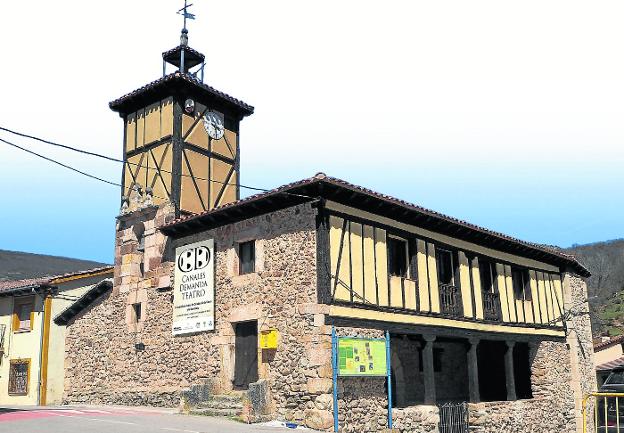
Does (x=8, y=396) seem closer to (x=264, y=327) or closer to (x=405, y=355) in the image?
(x=264, y=327)

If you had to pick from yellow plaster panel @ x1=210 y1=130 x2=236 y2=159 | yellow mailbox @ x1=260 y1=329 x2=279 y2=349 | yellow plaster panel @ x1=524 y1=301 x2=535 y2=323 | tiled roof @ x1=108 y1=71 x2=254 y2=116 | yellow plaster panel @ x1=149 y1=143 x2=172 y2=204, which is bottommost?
yellow mailbox @ x1=260 y1=329 x2=279 y2=349

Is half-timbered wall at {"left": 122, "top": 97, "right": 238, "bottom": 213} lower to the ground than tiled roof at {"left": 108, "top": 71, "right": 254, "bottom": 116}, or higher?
lower

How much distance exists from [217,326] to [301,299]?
310cm

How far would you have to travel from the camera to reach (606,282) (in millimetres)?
67188

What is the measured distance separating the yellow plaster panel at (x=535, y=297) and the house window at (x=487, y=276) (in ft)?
7.50

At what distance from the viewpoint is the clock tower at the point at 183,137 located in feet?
61.4

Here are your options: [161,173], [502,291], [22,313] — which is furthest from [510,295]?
[22,313]

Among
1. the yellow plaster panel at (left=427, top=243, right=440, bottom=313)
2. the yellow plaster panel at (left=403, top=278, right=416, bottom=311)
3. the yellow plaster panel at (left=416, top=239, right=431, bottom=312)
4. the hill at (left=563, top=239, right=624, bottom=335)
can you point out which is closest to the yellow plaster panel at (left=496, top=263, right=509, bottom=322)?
the yellow plaster panel at (left=427, top=243, right=440, bottom=313)

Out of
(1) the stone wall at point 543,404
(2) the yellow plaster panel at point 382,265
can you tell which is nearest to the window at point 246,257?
(2) the yellow plaster panel at point 382,265

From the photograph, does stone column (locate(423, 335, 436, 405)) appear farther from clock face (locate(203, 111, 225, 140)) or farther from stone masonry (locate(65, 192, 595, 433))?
clock face (locate(203, 111, 225, 140))

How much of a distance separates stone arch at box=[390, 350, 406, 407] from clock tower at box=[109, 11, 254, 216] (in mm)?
7188

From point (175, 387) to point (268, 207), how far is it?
557cm

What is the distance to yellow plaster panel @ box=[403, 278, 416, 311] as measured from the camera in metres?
15.6

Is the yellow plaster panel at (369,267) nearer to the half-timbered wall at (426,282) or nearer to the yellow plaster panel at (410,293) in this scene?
the half-timbered wall at (426,282)
